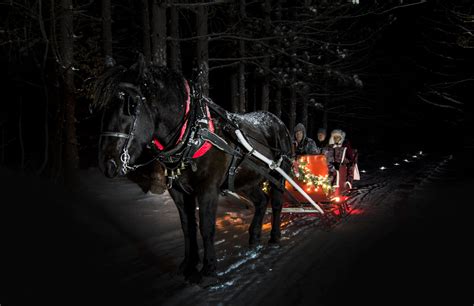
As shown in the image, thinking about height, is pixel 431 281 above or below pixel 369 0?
below

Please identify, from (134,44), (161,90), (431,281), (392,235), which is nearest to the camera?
(161,90)

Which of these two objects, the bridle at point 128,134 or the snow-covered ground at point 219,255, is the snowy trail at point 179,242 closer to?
the snow-covered ground at point 219,255

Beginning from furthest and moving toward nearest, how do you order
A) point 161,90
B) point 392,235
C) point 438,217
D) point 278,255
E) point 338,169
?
1. point 338,169
2. point 438,217
3. point 392,235
4. point 278,255
5. point 161,90

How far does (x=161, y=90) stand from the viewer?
392 centimetres

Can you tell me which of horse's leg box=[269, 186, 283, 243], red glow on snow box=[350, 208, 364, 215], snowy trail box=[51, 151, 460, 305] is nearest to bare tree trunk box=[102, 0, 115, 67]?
snowy trail box=[51, 151, 460, 305]

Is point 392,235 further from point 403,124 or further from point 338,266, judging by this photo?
point 403,124

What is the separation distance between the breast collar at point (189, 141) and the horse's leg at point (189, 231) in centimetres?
61

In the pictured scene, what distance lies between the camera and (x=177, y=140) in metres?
4.00

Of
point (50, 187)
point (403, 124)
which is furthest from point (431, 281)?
point (403, 124)

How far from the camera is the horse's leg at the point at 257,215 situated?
6.00 metres

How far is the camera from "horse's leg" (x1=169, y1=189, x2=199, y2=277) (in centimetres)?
451

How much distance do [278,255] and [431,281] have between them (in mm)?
1944

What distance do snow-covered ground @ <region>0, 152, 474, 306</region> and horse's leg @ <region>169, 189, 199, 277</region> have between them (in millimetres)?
166

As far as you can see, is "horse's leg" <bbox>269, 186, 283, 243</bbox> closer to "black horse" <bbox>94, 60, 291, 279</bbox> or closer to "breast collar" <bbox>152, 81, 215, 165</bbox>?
"black horse" <bbox>94, 60, 291, 279</bbox>
